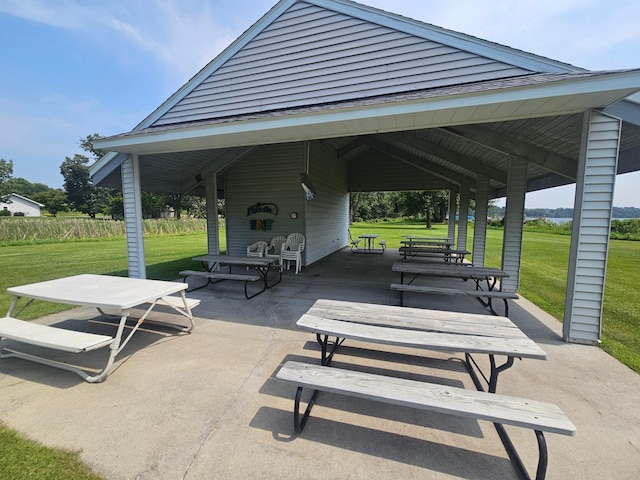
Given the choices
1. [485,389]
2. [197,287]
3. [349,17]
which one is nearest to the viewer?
[485,389]

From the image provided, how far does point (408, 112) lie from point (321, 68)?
83.6 inches

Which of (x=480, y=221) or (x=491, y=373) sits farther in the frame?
(x=480, y=221)

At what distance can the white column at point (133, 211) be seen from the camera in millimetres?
4707

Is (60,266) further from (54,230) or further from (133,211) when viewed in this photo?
(54,230)

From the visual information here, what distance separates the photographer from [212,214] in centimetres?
734

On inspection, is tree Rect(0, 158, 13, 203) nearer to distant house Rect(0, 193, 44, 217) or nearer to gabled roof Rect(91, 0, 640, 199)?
distant house Rect(0, 193, 44, 217)

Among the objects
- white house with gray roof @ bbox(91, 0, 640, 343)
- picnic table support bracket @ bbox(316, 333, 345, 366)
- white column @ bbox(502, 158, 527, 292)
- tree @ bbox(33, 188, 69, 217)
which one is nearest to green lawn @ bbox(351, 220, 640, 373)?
white house with gray roof @ bbox(91, 0, 640, 343)

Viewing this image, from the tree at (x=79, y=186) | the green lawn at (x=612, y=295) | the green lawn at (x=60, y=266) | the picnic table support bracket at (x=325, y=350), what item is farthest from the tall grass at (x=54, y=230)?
the tree at (x=79, y=186)

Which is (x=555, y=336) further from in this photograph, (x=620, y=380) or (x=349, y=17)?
(x=349, y=17)

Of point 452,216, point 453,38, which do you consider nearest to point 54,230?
point 453,38

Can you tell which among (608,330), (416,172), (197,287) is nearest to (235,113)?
(197,287)

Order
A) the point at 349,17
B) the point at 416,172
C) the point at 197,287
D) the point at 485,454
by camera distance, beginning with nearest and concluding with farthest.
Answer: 1. the point at 485,454
2. the point at 349,17
3. the point at 197,287
4. the point at 416,172

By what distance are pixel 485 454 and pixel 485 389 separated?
697mm

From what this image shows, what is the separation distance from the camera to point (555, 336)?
10.7 feet
